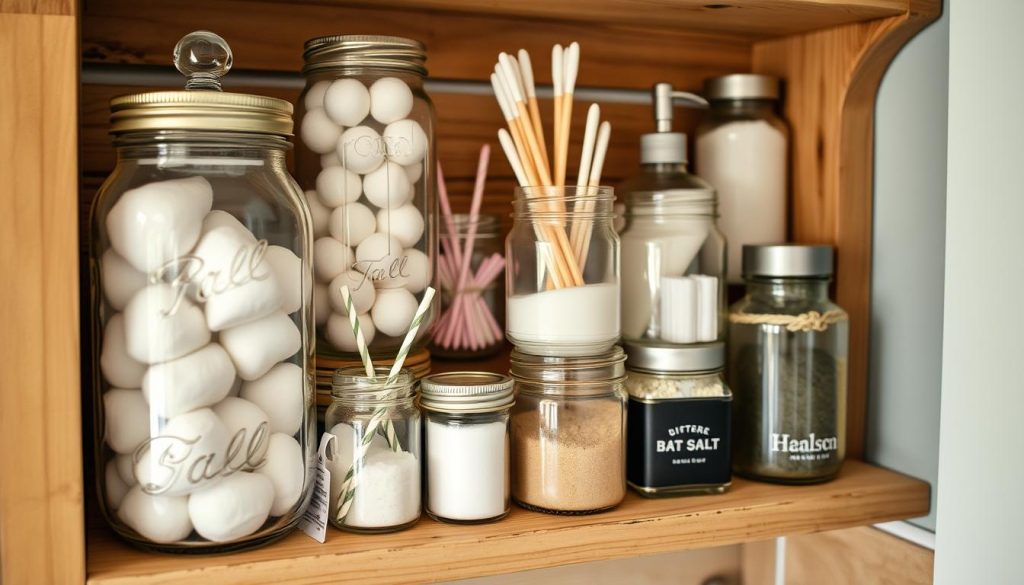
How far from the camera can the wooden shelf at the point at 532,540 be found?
58cm

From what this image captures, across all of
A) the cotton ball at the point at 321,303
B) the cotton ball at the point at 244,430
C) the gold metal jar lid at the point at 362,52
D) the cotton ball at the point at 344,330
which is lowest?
the cotton ball at the point at 244,430

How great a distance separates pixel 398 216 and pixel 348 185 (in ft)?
0.14

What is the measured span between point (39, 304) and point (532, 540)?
34 cm

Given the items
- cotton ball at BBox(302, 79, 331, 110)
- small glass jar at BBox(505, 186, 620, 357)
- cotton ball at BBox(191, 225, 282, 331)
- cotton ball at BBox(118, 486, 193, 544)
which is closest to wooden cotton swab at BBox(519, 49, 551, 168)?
small glass jar at BBox(505, 186, 620, 357)

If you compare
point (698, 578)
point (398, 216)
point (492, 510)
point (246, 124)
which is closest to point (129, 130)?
point (246, 124)

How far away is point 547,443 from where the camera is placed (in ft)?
2.22

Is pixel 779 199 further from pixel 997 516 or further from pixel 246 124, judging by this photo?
pixel 246 124

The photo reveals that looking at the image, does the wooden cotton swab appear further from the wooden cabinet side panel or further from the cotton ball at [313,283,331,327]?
the wooden cabinet side panel

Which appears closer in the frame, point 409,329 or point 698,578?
point 409,329

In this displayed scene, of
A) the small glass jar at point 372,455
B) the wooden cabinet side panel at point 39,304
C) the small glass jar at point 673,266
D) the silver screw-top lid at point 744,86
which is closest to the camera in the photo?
the wooden cabinet side panel at point 39,304

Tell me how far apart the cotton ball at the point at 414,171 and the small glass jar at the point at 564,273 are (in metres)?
0.07

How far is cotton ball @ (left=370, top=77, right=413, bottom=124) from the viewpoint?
687 mm

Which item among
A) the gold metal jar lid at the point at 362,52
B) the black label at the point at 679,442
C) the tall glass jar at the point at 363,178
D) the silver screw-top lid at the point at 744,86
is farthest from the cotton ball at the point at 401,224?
the silver screw-top lid at the point at 744,86

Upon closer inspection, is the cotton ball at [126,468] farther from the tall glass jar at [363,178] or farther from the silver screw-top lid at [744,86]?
the silver screw-top lid at [744,86]
